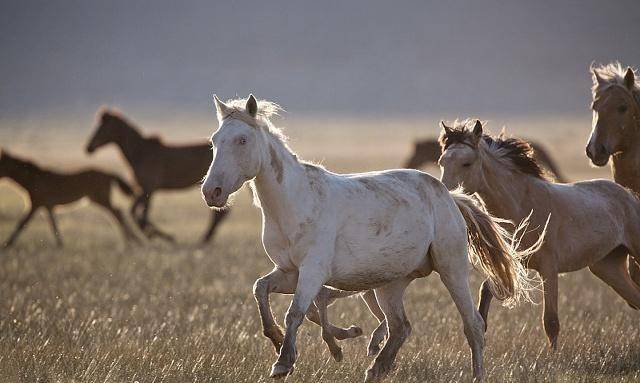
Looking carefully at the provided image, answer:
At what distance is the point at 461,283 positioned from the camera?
24.4 ft

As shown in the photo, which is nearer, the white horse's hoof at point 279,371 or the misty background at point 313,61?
the white horse's hoof at point 279,371

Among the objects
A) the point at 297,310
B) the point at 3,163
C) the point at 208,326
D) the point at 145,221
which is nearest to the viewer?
the point at 297,310

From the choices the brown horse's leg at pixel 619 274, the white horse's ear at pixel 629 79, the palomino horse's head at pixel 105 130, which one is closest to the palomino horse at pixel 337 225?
the brown horse's leg at pixel 619 274

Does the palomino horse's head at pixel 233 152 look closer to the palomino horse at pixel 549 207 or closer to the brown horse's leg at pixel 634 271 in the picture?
the palomino horse at pixel 549 207

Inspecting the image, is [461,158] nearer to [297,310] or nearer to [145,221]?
[297,310]

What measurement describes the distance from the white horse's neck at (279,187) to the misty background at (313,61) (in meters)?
105

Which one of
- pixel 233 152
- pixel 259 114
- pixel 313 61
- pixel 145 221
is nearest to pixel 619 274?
pixel 259 114

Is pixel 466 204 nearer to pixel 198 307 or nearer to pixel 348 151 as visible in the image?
pixel 198 307

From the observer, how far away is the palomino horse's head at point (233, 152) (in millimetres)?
6505

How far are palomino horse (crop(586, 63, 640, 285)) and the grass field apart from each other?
1556mm

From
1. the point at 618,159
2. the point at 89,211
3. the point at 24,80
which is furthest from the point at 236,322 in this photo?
the point at 24,80

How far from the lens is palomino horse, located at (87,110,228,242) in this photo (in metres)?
19.8

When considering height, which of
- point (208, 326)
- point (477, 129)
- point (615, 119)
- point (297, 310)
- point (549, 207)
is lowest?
point (208, 326)

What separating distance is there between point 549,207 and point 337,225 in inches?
113
